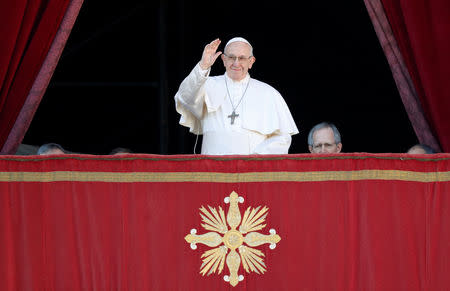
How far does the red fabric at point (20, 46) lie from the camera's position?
15.9ft

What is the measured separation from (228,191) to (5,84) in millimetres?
1449

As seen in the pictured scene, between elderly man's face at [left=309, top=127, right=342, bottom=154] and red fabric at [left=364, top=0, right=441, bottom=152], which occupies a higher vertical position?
red fabric at [left=364, top=0, right=441, bottom=152]

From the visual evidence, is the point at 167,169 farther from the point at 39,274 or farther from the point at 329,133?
the point at 329,133

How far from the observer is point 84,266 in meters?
4.38

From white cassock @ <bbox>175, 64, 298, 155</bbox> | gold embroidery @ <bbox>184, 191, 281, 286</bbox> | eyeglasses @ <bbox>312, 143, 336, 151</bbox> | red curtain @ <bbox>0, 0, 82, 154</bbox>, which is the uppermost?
red curtain @ <bbox>0, 0, 82, 154</bbox>

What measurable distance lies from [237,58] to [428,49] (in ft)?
3.70

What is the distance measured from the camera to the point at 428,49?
491 centimetres

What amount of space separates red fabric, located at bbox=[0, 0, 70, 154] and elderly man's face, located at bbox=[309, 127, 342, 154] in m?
1.70

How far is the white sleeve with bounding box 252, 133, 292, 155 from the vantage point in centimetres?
511

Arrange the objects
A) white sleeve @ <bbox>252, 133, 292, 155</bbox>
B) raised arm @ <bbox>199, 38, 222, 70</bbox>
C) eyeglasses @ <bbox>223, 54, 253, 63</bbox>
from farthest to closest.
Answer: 1. eyeglasses @ <bbox>223, 54, 253, 63</bbox>
2. white sleeve @ <bbox>252, 133, 292, 155</bbox>
3. raised arm @ <bbox>199, 38, 222, 70</bbox>

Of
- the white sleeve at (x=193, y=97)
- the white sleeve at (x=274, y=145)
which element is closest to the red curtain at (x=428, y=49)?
the white sleeve at (x=274, y=145)

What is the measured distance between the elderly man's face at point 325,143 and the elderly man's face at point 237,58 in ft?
2.01

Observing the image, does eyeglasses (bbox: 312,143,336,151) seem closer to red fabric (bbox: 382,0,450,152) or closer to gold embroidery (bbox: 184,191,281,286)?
red fabric (bbox: 382,0,450,152)

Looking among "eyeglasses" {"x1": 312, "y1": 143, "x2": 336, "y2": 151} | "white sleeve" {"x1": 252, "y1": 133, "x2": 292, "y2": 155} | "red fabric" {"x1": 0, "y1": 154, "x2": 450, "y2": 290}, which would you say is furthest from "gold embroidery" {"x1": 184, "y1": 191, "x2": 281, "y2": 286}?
"eyeglasses" {"x1": 312, "y1": 143, "x2": 336, "y2": 151}
